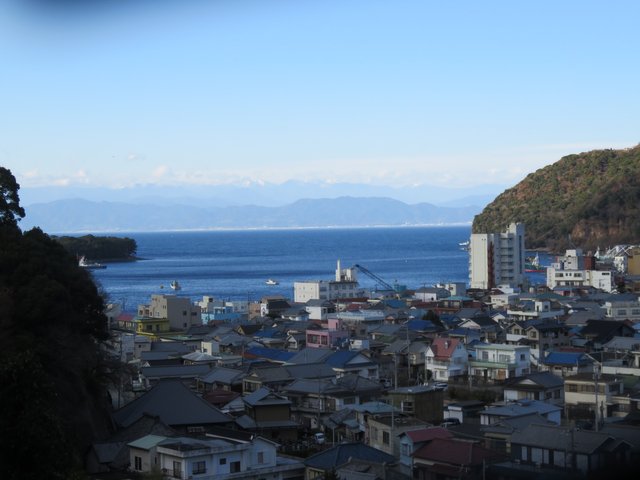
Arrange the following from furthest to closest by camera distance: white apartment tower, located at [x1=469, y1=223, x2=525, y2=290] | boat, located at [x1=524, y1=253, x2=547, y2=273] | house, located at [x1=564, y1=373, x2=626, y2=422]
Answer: boat, located at [x1=524, y1=253, x2=547, y2=273]
white apartment tower, located at [x1=469, y1=223, x2=525, y2=290]
house, located at [x1=564, y1=373, x2=626, y2=422]

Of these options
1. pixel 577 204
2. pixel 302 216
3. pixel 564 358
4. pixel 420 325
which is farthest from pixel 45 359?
pixel 302 216

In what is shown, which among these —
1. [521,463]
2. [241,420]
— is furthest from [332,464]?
[241,420]

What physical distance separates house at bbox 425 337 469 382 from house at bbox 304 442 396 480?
5.19 m

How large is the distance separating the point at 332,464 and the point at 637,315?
1253 centimetres

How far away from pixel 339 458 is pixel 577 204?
45.1 meters

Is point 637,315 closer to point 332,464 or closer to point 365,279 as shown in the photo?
point 332,464

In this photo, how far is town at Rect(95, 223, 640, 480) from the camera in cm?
593

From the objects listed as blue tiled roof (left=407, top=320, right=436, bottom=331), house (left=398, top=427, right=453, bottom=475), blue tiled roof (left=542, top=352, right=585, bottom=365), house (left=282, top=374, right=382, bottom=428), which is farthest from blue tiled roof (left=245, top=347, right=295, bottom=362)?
house (left=398, top=427, right=453, bottom=475)

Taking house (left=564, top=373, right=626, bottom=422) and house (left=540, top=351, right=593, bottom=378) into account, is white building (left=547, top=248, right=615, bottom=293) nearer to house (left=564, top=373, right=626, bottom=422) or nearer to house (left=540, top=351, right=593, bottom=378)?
house (left=540, top=351, right=593, bottom=378)

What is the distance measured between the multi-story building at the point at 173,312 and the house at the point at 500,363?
7.91 metres

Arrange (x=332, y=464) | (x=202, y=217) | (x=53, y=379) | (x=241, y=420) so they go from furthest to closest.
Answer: (x=202, y=217) < (x=241, y=420) < (x=53, y=379) < (x=332, y=464)

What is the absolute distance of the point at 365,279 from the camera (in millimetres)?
35406

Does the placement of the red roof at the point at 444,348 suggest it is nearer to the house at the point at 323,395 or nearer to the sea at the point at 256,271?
the house at the point at 323,395

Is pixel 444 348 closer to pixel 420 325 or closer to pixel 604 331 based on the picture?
pixel 604 331
